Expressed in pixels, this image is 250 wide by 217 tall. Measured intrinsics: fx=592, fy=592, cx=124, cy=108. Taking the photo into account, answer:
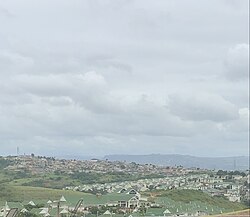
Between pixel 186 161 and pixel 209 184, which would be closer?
pixel 209 184

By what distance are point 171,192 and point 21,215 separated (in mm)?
25159

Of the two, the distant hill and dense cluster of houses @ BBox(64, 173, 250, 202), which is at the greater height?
the distant hill

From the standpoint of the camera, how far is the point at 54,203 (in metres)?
28.0

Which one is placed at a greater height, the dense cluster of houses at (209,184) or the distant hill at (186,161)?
the distant hill at (186,161)

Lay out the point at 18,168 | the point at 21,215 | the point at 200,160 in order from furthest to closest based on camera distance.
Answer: the point at 200,160
the point at 18,168
the point at 21,215

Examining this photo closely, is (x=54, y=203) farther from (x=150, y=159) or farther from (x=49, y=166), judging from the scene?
(x=150, y=159)

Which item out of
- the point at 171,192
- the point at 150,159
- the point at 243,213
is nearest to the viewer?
the point at 243,213

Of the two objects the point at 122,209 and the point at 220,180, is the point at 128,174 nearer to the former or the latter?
the point at 220,180

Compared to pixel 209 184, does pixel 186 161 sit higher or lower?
higher

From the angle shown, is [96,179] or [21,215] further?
[96,179]

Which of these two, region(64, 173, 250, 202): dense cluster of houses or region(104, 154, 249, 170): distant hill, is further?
region(104, 154, 249, 170): distant hill

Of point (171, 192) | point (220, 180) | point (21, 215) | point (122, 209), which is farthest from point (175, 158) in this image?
point (21, 215)

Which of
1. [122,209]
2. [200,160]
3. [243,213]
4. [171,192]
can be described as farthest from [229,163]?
[243,213]

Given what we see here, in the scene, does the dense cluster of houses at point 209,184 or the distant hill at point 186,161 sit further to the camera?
the distant hill at point 186,161
